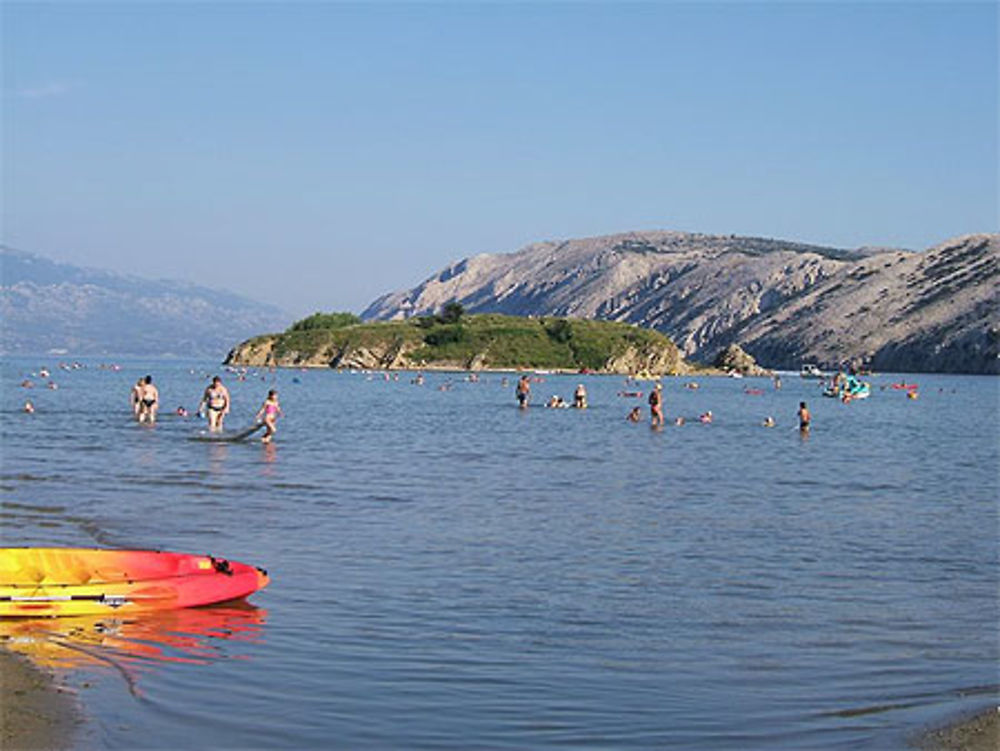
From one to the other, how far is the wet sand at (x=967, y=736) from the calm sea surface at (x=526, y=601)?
26 cm

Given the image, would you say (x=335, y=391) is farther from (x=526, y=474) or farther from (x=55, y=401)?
(x=526, y=474)

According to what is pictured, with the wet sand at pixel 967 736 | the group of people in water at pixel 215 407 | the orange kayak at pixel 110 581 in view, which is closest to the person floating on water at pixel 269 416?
the group of people in water at pixel 215 407

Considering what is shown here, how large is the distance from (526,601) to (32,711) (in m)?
7.49

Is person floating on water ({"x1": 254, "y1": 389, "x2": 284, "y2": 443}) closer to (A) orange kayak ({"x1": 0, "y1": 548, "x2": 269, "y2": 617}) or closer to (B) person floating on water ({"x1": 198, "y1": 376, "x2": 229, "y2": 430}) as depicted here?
(B) person floating on water ({"x1": 198, "y1": 376, "x2": 229, "y2": 430})

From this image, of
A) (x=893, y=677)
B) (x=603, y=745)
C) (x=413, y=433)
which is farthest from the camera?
(x=413, y=433)

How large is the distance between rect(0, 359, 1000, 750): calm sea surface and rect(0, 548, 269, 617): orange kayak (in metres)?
0.25

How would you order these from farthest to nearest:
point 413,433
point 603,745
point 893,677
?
point 413,433
point 893,677
point 603,745

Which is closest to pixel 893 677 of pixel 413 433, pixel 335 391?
pixel 413 433

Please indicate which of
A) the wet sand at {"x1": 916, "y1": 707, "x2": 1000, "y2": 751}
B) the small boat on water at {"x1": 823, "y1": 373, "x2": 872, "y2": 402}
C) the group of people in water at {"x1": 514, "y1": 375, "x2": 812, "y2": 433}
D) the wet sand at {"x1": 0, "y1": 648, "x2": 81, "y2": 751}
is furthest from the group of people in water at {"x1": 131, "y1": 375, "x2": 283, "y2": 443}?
the small boat on water at {"x1": 823, "y1": 373, "x2": 872, "y2": 402}

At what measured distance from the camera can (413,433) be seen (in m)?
54.9

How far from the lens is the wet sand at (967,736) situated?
37.7 feet

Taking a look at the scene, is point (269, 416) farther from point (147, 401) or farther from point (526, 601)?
point (526, 601)

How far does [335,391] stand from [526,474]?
7168cm

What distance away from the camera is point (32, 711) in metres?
11.7
